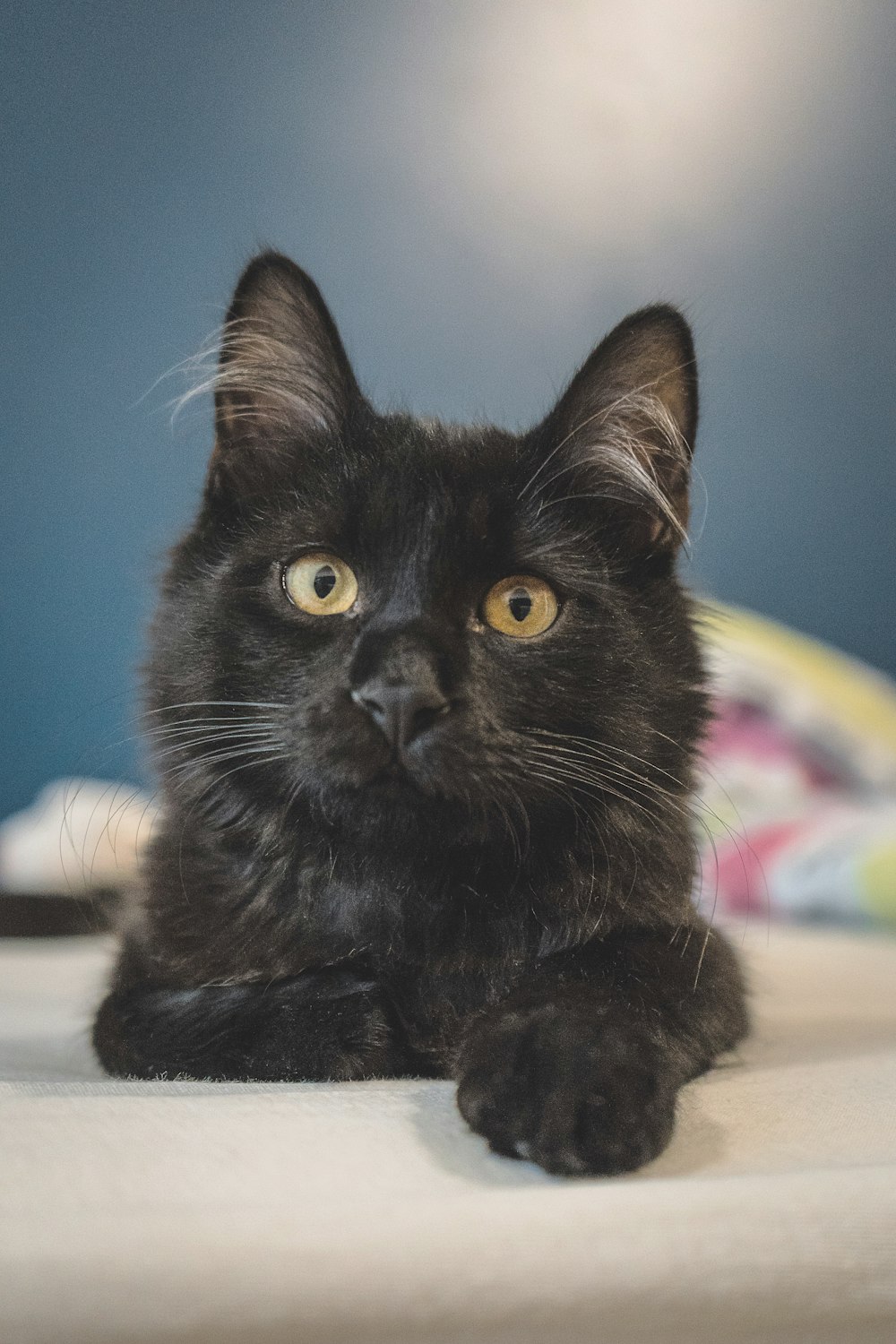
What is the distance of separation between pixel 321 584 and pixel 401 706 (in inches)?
7.9

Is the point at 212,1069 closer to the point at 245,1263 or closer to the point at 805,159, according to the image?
the point at 245,1263

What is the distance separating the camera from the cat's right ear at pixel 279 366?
1.11m

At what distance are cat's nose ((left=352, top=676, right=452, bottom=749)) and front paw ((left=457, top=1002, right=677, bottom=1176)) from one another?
228 millimetres

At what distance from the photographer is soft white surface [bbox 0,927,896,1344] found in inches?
19.5

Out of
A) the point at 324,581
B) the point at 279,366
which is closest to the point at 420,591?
the point at 324,581

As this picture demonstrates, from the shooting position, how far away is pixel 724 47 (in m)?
3.10

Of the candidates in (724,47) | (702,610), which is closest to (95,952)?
(702,610)

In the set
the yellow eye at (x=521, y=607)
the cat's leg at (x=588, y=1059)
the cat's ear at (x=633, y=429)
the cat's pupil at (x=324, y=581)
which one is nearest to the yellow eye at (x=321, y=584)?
the cat's pupil at (x=324, y=581)

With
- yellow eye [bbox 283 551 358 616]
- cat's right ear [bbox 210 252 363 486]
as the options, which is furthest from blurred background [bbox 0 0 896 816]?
yellow eye [bbox 283 551 358 616]

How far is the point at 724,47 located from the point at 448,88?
813mm

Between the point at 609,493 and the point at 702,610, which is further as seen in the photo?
the point at 702,610

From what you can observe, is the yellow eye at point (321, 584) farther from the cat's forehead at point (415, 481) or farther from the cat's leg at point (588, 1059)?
the cat's leg at point (588, 1059)

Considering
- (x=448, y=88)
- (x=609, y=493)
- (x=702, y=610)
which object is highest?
(x=448, y=88)

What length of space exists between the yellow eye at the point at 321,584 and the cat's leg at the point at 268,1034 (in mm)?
321
